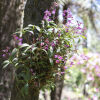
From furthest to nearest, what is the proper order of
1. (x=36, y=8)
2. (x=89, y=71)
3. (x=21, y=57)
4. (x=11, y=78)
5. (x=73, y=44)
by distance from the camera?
(x=89, y=71) < (x=36, y=8) < (x=73, y=44) < (x=11, y=78) < (x=21, y=57)

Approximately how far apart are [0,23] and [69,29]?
76 cm

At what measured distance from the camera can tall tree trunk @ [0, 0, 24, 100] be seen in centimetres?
217

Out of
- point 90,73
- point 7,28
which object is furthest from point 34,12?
point 90,73

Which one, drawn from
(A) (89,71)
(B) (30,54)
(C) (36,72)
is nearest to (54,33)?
(B) (30,54)

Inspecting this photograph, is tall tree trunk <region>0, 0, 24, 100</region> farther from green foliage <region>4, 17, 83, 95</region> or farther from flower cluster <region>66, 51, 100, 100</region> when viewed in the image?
flower cluster <region>66, 51, 100, 100</region>

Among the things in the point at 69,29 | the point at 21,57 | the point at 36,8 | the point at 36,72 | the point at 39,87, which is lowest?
the point at 39,87

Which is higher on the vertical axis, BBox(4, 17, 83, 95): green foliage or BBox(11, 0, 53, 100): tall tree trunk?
BBox(11, 0, 53, 100): tall tree trunk

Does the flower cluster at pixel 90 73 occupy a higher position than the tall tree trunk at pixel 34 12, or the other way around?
the tall tree trunk at pixel 34 12

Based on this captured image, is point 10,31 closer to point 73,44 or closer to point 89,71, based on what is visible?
point 73,44

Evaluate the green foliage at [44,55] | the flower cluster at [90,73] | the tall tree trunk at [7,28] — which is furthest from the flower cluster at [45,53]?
the flower cluster at [90,73]

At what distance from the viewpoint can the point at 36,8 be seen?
2533 mm

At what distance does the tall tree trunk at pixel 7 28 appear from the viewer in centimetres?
217

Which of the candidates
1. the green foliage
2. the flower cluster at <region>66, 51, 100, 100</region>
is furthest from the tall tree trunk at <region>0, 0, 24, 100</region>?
the flower cluster at <region>66, 51, 100, 100</region>

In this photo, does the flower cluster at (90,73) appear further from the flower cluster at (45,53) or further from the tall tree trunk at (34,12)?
the flower cluster at (45,53)
